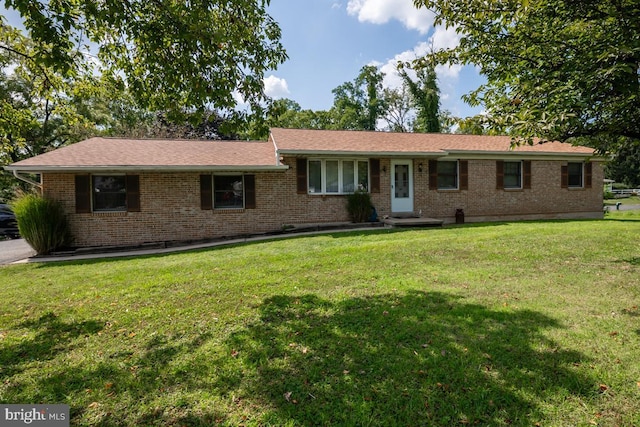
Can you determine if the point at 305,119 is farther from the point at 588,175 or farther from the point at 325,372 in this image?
the point at 325,372

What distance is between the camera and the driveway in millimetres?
9997

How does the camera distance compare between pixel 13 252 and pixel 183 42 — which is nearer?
pixel 183 42

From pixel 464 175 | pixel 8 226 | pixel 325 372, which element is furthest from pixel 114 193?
pixel 464 175

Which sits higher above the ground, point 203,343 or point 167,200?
point 167,200

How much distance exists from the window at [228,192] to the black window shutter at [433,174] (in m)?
A: 7.63

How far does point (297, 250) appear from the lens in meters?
8.52

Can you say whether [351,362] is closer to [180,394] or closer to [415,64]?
[180,394]

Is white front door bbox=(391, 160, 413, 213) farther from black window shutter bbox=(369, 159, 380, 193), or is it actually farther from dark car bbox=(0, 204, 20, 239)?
dark car bbox=(0, 204, 20, 239)

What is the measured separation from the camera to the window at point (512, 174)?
14.6 metres

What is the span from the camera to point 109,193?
11188 millimetres

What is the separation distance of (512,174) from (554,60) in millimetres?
11314

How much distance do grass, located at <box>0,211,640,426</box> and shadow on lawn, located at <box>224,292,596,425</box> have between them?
0.02 m

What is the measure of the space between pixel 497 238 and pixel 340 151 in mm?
6127

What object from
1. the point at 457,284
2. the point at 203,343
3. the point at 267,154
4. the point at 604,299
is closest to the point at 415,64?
the point at 457,284
